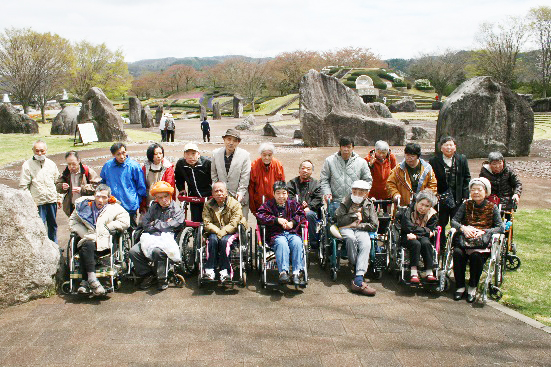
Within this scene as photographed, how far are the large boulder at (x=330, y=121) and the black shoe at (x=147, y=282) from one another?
513 inches

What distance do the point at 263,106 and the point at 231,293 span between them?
139 feet

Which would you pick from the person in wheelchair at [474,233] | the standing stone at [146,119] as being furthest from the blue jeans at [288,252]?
the standing stone at [146,119]

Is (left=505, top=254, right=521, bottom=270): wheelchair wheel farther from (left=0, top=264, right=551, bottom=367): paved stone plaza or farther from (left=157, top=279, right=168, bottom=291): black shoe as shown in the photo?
(left=157, top=279, right=168, bottom=291): black shoe

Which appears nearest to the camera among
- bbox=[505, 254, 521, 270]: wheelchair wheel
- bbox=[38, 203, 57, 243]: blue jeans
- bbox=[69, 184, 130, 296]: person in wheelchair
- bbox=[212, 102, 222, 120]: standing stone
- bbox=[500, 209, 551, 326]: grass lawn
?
bbox=[500, 209, 551, 326]: grass lawn

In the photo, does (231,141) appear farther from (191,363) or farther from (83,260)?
(191,363)

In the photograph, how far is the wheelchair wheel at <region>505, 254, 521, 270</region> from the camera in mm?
5721

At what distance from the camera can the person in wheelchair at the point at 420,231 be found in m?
5.22

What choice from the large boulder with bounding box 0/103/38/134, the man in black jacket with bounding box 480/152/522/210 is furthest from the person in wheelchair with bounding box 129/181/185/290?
the large boulder with bounding box 0/103/38/134

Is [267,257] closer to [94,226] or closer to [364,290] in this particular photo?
[364,290]

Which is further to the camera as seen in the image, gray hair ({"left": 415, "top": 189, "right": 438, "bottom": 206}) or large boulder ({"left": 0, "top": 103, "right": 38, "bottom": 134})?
large boulder ({"left": 0, "top": 103, "right": 38, "bottom": 134})

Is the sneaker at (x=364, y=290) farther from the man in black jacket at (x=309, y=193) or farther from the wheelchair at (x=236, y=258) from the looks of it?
the wheelchair at (x=236, y=258)

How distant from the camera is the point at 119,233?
5.40 metres

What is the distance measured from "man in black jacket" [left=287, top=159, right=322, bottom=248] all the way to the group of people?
14 mm

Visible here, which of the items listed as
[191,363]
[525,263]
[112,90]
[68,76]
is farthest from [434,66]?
[191,363]
